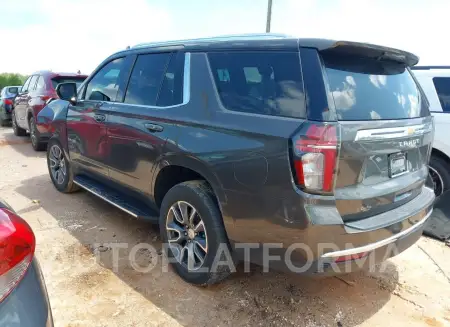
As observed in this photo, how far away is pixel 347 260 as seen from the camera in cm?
212

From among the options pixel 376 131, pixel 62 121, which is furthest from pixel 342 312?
pixel 62 121

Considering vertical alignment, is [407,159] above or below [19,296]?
above

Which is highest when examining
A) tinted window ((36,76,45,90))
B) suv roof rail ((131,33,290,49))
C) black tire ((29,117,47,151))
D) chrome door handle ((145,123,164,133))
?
suv roof rail ((131,33,290,49))

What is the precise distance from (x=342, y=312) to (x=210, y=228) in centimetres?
117

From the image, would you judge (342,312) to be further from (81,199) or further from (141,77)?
(81,199)

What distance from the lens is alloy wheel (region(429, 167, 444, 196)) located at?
4.28 meters

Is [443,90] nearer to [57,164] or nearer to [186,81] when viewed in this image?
[186,81]

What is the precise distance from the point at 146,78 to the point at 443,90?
12.2 feet

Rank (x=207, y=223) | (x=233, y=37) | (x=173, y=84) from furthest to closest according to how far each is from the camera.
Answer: (x=173, y=84), (x=233, y=37), (x=207, y=223)

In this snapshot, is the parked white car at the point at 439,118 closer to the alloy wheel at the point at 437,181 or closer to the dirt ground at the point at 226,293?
the alloy wheel at the point at 437,181

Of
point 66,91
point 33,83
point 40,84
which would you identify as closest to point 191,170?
point 66,91

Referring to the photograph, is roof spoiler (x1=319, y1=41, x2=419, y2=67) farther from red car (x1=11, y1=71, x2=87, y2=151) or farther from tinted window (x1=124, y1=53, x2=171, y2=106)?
red car (x1=11, y1=71, x2=87, y2=151)

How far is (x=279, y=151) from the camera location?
208 cm

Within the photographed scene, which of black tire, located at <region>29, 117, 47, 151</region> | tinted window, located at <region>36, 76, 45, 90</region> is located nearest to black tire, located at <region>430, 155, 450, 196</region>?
black tire, located at <region>29, 117, 47, 151</region>
